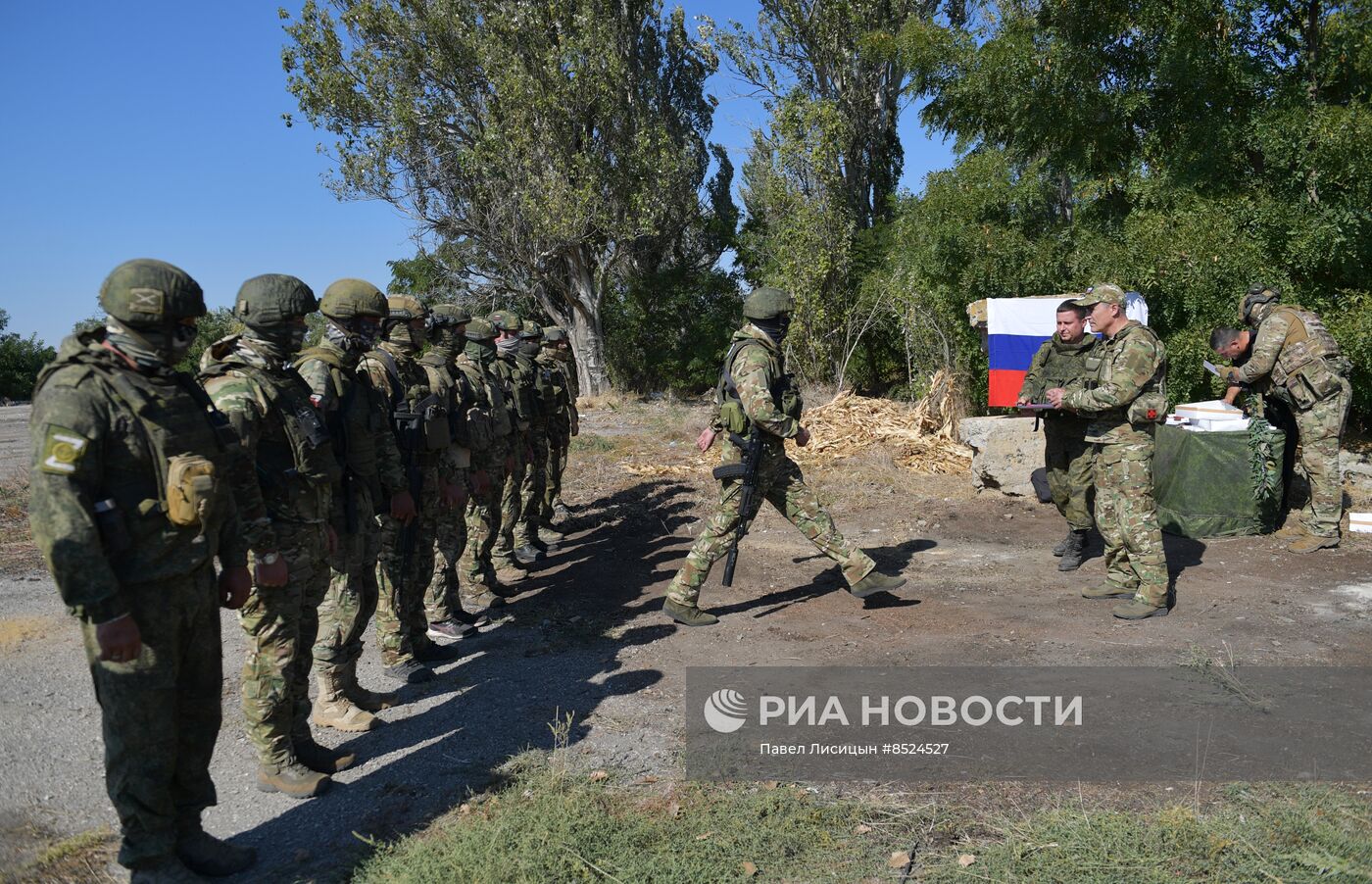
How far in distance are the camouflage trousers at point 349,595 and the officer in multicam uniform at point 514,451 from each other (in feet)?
8.73

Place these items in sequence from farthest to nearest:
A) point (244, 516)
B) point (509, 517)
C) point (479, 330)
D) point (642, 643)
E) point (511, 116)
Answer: point (511, 116) → point (509, 517) → point (479, 330) → point (642, 643) → point (244, 516)

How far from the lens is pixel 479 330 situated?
6910 millimetres

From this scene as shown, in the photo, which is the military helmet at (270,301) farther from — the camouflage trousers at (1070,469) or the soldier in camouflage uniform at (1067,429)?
the camouflage trousers at (1070,469)

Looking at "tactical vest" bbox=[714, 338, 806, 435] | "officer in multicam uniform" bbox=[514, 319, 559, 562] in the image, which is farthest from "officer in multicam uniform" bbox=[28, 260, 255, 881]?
"officer in multicam uniform" bbox=[514, 319, 559, 562]

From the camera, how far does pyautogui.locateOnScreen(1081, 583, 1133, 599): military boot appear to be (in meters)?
5.90

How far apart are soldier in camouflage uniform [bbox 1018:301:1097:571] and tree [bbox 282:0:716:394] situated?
1530 cm

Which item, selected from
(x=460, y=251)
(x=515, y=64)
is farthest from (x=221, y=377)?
(x=460, y=251)

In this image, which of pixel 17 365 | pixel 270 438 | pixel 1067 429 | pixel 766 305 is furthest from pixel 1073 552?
pixel 17 365

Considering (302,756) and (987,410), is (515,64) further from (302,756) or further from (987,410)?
(302,756)

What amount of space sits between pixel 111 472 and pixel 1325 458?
795 centimetres

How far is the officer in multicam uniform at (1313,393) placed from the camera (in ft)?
22.5

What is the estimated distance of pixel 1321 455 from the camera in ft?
22.8

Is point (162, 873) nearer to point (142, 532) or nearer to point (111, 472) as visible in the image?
point (142, 532)

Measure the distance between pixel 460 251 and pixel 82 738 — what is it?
1977 cm
